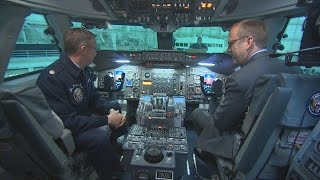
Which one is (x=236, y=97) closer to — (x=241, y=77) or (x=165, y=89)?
(x=241, y=77)

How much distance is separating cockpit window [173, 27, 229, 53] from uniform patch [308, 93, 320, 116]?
2862mm

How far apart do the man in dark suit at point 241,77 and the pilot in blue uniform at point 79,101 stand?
0.75 meters

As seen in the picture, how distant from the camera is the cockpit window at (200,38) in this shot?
416 centimetres

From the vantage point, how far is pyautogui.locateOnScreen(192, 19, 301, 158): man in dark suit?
1716mm

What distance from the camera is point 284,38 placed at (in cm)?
362

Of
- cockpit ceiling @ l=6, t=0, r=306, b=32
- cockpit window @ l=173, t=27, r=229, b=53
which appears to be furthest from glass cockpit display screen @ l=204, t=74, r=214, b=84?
cockpit ceiling @ l=6, t=0, r=306, b=32

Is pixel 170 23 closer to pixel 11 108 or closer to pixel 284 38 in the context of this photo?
pixel 284 38

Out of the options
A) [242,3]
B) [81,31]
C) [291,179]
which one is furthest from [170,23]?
[291,179]

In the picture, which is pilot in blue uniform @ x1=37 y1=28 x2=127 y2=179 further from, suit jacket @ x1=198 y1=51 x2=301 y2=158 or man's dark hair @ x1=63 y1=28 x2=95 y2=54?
suit jacket @ x1=198 y1=51 x2=301 y2=158

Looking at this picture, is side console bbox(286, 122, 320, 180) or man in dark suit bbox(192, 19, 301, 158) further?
man in dark suit bbox(192, 19, 301, 158)

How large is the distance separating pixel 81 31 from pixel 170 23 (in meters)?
1.98

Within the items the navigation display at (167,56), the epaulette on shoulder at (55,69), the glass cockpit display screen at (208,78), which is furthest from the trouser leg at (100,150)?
the glass cockpit display screen at (208,78)

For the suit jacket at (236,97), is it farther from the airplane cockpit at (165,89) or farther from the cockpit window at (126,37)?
the cockpit window at (126,37)

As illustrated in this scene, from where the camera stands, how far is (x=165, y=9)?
3.09m
